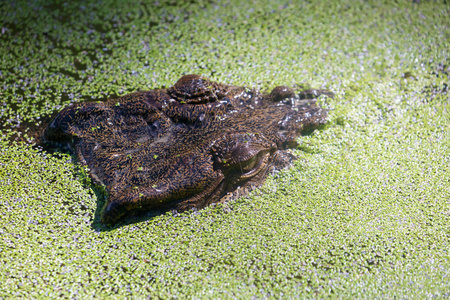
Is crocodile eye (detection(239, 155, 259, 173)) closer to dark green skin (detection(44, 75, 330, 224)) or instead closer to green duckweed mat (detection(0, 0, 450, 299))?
dark green skin (detection(44, 75, 330, 224))

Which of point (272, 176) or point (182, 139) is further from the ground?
point (182, 139)

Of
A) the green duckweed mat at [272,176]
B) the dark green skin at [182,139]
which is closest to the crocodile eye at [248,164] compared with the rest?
the dark green skin at [182,139]

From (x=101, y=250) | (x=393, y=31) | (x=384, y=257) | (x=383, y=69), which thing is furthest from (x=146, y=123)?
(x=393, y=31)

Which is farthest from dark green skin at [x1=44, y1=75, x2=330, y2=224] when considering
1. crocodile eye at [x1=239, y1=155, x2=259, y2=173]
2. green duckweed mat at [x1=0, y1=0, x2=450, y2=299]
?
green duckweed mat at [x1=0, y1=0, x2=450, y2=299]

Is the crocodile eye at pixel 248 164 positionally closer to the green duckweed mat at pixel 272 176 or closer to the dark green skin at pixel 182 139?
the dark green skin at pixel 182 139

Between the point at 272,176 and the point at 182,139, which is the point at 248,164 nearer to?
the point at 272,176

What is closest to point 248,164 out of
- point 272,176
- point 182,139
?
point 272,176
